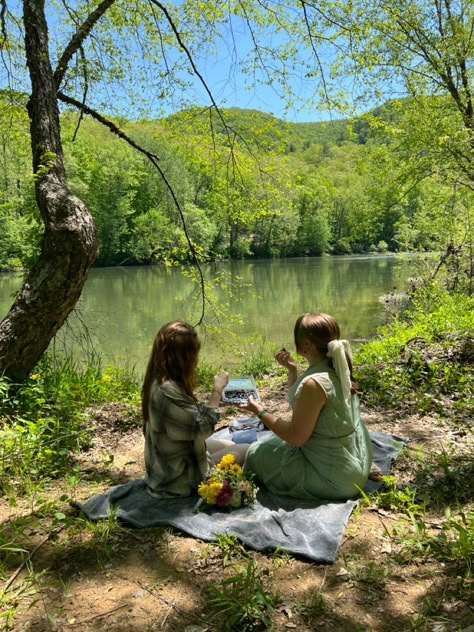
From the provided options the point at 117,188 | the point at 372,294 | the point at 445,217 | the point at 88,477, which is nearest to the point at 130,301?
the point at 372,294

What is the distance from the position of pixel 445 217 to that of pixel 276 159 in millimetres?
6028

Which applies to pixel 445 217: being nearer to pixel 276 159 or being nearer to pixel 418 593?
pixel 276 159

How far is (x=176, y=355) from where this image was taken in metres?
2.52

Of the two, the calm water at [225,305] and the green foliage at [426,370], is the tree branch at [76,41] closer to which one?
the calm water at [225,305]

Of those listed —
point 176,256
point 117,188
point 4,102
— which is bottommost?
point 176,256

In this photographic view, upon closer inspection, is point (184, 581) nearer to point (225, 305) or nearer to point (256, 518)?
point (256, 518)

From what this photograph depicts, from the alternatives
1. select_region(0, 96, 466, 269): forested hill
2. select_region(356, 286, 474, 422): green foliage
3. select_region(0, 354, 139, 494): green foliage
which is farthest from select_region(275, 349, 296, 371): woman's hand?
select_region(0, 96, 466, 269): forested hill

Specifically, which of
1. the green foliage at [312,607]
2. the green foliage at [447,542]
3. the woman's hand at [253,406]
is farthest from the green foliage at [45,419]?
the green foliage at [447,542]

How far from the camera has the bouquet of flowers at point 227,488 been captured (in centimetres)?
252

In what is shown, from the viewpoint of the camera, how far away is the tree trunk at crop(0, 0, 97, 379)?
12.2 feet

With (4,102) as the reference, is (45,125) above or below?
below

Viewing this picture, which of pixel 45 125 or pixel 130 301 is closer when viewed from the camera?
pixel 45 125

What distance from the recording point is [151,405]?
2.54m

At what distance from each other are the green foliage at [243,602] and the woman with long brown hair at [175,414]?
28.8 inches
